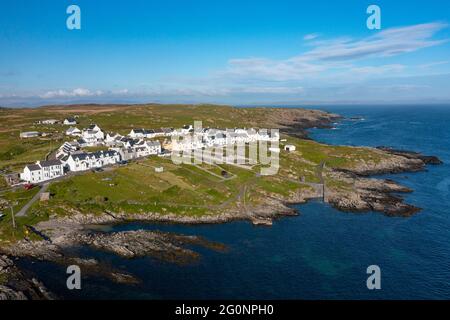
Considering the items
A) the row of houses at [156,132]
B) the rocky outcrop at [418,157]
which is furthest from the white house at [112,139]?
the rocky outcrop at [418,157]

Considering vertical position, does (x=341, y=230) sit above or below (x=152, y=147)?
below

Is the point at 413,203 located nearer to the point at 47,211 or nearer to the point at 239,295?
the point at 239,295

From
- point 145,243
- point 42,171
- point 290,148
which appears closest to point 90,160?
point 42,171

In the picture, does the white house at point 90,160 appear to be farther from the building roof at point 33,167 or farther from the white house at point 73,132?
the white house at point 73,132

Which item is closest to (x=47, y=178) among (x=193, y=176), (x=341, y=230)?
(x=193, y=176)
